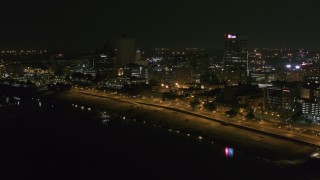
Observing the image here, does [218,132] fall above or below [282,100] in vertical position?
below

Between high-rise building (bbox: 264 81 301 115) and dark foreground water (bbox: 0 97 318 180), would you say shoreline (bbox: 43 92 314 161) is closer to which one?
dark foreground water (bbox: 0 97 318 180)

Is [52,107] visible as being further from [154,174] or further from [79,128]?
[154,174]

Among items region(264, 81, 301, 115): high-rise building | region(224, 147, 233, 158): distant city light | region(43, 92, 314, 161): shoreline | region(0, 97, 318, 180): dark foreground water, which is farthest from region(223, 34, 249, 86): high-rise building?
region(224, 147, 233, 158): distant city light

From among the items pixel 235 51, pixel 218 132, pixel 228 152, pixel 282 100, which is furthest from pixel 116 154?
pixel 235 51

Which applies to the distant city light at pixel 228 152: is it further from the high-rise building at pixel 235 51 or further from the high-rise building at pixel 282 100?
the high-rise building at pixel 235 51

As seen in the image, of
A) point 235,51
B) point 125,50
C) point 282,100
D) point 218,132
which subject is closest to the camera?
point 218,132

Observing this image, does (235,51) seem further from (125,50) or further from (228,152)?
(228,152)

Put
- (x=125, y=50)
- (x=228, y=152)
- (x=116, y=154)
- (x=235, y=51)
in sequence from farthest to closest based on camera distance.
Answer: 1. (x=125, y=50)
2. (x=235, y=51)
3. (x=116, y=154)
4. (x=228, y=152)

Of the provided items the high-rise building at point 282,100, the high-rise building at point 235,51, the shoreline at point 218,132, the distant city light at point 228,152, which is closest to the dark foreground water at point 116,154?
the distant city light at point 228,152
